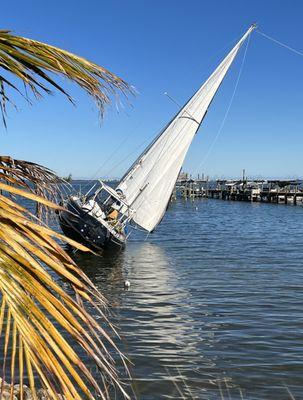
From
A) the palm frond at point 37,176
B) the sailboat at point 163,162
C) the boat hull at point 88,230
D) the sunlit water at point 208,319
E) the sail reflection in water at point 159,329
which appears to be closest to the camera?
the palm frond at point 37,176

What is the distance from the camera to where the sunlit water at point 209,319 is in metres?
8.59

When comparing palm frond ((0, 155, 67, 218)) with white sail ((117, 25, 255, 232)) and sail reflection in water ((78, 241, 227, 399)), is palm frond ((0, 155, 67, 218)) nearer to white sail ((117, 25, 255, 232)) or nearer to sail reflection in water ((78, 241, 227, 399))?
sail reflection in water ((78, 241, 227, 399))

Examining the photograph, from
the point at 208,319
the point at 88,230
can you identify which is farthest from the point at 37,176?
the point at 88,230

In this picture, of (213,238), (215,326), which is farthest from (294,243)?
(215,326)

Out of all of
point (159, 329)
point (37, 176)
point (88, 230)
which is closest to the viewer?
point (37, 176)

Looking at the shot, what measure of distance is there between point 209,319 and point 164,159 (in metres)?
15.8

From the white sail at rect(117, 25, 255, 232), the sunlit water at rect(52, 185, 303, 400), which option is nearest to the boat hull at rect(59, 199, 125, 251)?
the sunlit water at rect(52, 185, 303, 400)

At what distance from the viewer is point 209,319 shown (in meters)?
12.3

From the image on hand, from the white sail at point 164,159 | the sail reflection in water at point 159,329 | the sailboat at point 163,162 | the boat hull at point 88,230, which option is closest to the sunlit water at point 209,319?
the sail reflection in water at point 159,329

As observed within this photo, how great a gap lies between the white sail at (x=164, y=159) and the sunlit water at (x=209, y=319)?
11.1 feet

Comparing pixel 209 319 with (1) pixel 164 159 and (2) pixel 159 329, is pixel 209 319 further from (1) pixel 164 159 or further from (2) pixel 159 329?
(1) pixel 164 159

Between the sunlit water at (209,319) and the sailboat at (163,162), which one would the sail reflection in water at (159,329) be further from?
the sailboat at (163,162)

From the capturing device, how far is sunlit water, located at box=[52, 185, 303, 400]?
8594 millimetres

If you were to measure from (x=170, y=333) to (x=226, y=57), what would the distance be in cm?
2058
